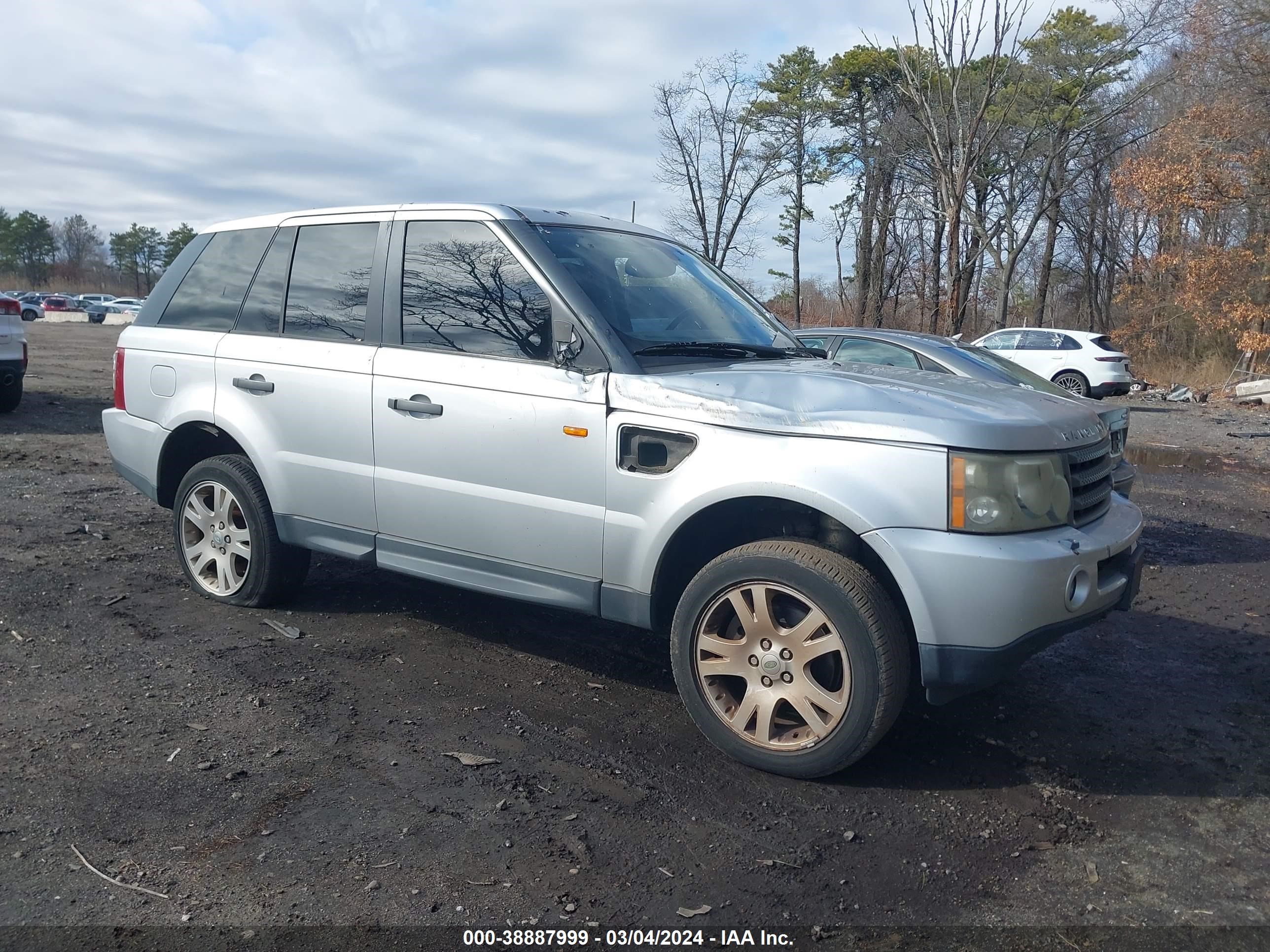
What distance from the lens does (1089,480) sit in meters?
3.68

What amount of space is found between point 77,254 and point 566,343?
12447 cm

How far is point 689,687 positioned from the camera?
3688 millimetres

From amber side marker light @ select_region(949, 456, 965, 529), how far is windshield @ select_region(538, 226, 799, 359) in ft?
4.47

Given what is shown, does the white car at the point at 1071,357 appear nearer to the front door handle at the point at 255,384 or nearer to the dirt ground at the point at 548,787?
the dirt ground at the point at 548,787

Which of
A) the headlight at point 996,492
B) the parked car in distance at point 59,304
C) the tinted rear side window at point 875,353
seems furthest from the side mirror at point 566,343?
the parked car in distance at point 59,304

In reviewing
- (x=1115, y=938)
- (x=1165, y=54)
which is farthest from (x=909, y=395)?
(x=1165, y=54)

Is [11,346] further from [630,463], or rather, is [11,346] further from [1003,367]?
[1003,367]

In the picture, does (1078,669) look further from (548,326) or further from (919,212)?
(919,212)

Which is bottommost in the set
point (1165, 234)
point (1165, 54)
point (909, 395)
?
point (909, 395)

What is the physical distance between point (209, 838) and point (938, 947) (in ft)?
6.91

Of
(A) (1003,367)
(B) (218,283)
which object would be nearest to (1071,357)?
(A) (1003,367)

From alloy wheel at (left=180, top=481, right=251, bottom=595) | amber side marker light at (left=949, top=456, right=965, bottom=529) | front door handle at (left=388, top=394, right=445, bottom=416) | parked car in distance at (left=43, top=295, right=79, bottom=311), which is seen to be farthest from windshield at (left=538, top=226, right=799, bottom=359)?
parked car in distance at (left=43, top=295, right=79, bottom=311)

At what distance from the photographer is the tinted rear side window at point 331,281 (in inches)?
182

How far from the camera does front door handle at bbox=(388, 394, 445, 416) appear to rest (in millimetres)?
4203
